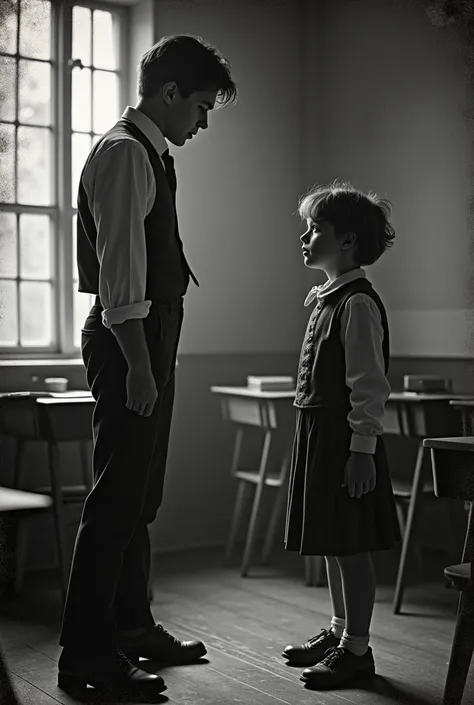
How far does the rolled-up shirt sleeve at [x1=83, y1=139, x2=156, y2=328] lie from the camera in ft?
7.68

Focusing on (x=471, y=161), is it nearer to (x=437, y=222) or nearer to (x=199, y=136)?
(x=437, y=222)

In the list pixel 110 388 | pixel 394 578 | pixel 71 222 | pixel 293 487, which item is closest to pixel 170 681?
pixel 293 487

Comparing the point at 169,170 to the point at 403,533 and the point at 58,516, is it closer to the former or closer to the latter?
the point at 58,516

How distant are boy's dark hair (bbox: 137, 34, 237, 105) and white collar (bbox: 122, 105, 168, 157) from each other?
10 cm

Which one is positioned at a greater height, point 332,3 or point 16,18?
point 332,3

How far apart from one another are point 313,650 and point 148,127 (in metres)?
1.57

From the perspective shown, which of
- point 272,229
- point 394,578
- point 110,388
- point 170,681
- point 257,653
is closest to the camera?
point 110,388

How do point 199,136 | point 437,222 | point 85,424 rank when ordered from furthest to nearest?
point 199,136
point 437,222
point 85,424

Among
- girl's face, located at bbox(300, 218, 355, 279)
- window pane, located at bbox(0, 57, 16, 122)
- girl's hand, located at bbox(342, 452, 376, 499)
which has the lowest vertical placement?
girl's hand, located at bbox(342, 452, 376, 499)

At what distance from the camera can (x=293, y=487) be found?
272 cm

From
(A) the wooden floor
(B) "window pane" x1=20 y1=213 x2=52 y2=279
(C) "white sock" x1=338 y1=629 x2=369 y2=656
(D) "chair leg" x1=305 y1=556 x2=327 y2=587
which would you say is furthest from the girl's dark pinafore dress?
(B) "window pane" x1=20 y1=213 x2=52 y2=279

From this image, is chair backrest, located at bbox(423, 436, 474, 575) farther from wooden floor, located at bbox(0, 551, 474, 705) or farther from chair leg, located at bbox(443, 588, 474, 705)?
wooden floor, located at bbox(0, 551, 474, 705)

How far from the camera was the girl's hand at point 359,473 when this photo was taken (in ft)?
8.41

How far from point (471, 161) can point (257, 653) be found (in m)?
2.41
